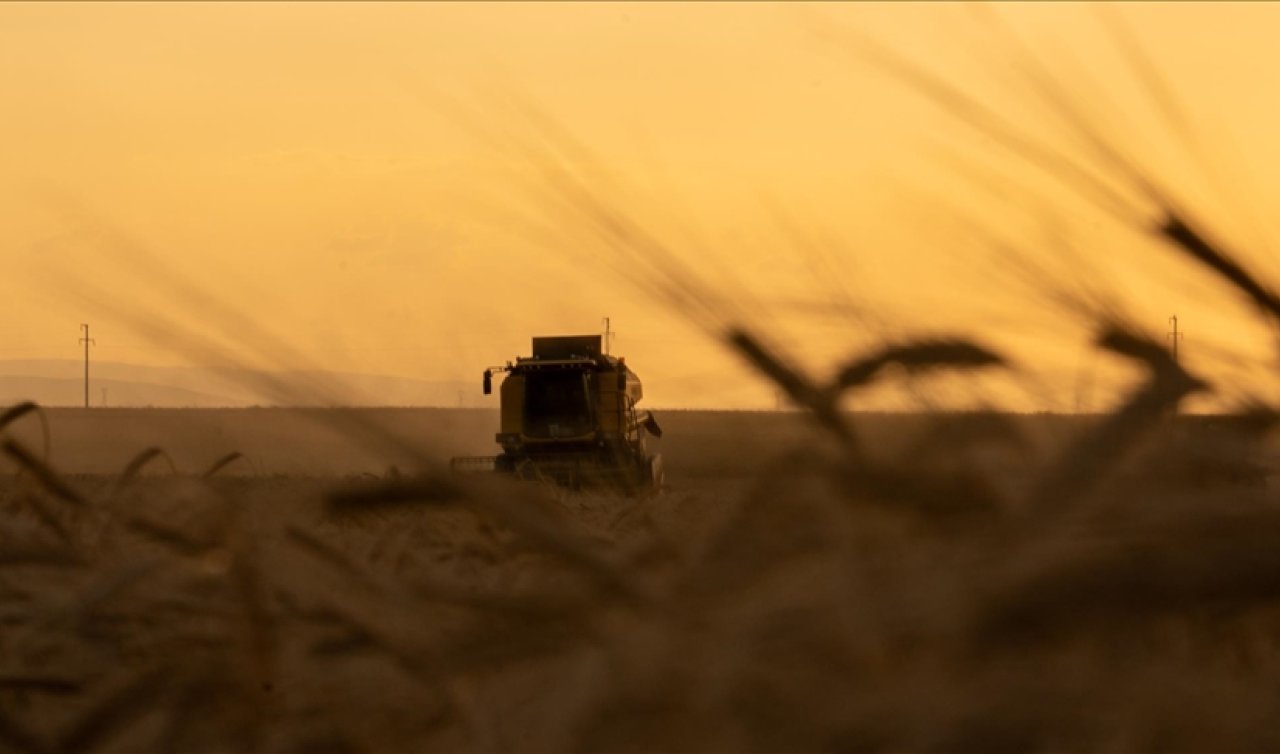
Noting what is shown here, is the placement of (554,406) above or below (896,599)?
above

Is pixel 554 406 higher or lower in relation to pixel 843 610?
higher

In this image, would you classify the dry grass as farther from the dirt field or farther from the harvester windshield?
the harvester windshield

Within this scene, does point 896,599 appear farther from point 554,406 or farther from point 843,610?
point 554,406

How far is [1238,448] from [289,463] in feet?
3.34

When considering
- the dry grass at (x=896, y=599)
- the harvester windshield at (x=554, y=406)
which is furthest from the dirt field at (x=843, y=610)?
the harvester windshield at (x=554, y=406)

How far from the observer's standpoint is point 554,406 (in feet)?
78.5

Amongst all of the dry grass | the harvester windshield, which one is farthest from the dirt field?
the harvester windshield

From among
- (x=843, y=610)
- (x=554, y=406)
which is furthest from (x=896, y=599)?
(x=554, y=406)

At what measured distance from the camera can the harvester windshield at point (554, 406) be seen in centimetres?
2367

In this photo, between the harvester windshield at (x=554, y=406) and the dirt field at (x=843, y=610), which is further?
the harvester windshield at (x=554, y=406)

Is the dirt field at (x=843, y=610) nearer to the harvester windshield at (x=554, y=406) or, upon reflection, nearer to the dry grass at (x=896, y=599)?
the dry grass at (x=896, y=599)

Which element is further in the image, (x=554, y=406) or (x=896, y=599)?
(x=554, y=406)

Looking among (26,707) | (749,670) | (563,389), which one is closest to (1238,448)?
(749,670)

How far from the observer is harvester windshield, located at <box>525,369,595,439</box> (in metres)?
23.7
